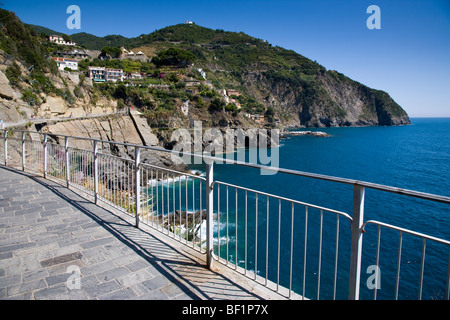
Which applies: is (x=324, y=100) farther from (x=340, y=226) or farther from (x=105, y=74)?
(x=340, y=226)

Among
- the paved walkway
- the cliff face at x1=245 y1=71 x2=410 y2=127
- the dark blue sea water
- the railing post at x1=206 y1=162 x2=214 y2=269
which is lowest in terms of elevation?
the dark blue sea water

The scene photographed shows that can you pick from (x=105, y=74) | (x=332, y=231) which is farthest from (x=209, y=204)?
(x=105, y=74)

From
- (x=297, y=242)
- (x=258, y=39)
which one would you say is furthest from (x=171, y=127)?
(x=258, y=39)

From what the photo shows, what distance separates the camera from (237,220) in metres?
10.6

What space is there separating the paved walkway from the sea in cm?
47

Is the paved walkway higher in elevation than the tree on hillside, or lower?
lower

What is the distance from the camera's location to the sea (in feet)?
21.1

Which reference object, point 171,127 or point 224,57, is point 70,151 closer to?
point 171,127

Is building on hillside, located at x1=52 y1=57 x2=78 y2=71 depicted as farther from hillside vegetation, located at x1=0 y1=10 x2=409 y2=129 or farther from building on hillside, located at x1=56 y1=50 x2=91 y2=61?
building on hillside, located at x1=56 y1=50 x2=91 y2=61

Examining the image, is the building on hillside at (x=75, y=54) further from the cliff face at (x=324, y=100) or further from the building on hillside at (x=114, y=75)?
the cliff face at (x=324, y=100)

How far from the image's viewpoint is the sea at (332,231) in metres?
6.42

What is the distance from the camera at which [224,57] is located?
130125 mm

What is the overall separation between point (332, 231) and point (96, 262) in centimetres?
1718

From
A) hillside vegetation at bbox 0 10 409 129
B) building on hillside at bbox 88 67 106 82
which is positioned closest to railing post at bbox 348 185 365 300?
hillside vegetation at bbox 0 10 409 129
